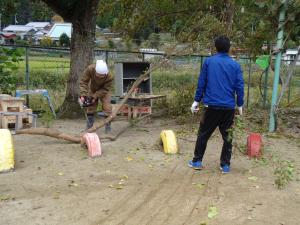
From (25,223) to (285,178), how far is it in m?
2.95

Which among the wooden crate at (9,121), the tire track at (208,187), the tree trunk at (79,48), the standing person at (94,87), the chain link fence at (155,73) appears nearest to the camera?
the tire track at (208,187)

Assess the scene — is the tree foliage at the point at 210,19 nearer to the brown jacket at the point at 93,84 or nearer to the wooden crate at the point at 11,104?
the brown jacket at the point at 93,84

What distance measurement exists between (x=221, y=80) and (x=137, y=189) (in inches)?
70.5

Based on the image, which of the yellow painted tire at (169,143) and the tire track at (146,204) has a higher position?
the yellow painted tire at (169,143)

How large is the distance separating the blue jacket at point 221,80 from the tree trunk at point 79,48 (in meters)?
5.07

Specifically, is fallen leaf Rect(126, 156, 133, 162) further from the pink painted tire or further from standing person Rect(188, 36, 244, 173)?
standing person Rect(188, 36, 244, 173)

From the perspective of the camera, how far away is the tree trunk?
10.6 m

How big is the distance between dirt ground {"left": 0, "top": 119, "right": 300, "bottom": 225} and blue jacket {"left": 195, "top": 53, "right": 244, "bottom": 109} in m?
0.99

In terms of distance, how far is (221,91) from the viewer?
621cm

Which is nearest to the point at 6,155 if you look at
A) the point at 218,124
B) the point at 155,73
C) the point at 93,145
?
the point at 93,145

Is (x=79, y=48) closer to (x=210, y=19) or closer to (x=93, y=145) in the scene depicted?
(x=210, y=19)

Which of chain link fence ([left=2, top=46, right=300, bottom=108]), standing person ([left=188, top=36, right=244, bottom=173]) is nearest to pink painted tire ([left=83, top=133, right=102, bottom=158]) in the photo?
standing person ([left=188, top=36, right=244, bottom=173])

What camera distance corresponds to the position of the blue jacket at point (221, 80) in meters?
6.21

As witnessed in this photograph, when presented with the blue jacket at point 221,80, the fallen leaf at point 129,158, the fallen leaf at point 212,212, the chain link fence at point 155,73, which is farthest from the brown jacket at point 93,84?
the chain link fence at point 155,73
